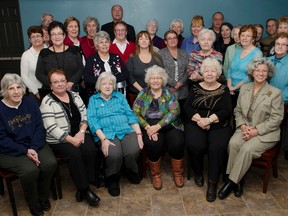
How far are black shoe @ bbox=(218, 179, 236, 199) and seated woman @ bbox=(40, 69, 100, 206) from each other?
1.12 metres

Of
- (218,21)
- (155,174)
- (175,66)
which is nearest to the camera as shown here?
(155,174)

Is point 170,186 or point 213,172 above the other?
point 213,172

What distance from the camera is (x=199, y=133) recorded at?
2.79 m

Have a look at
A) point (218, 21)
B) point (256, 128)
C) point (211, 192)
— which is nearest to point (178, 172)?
point (211, 192)

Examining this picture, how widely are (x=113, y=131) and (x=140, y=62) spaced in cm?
95

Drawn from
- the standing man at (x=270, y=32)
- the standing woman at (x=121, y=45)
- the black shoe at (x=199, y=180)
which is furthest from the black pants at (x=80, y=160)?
the standing man at (x=270, y=32)

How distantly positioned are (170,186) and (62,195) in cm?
106

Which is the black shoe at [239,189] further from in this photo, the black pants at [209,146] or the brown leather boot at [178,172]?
the brown leather boot at [178,172]

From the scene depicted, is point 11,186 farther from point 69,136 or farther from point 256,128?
point 256,128

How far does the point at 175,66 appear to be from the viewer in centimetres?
334

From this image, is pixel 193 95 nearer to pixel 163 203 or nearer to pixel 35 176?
pixel 163 203

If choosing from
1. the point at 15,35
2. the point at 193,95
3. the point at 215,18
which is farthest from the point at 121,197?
the point at 15,35

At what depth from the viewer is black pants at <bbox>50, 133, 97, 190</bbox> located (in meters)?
2.49

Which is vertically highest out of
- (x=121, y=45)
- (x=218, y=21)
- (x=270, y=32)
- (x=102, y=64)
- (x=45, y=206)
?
(x=218, y=21)
